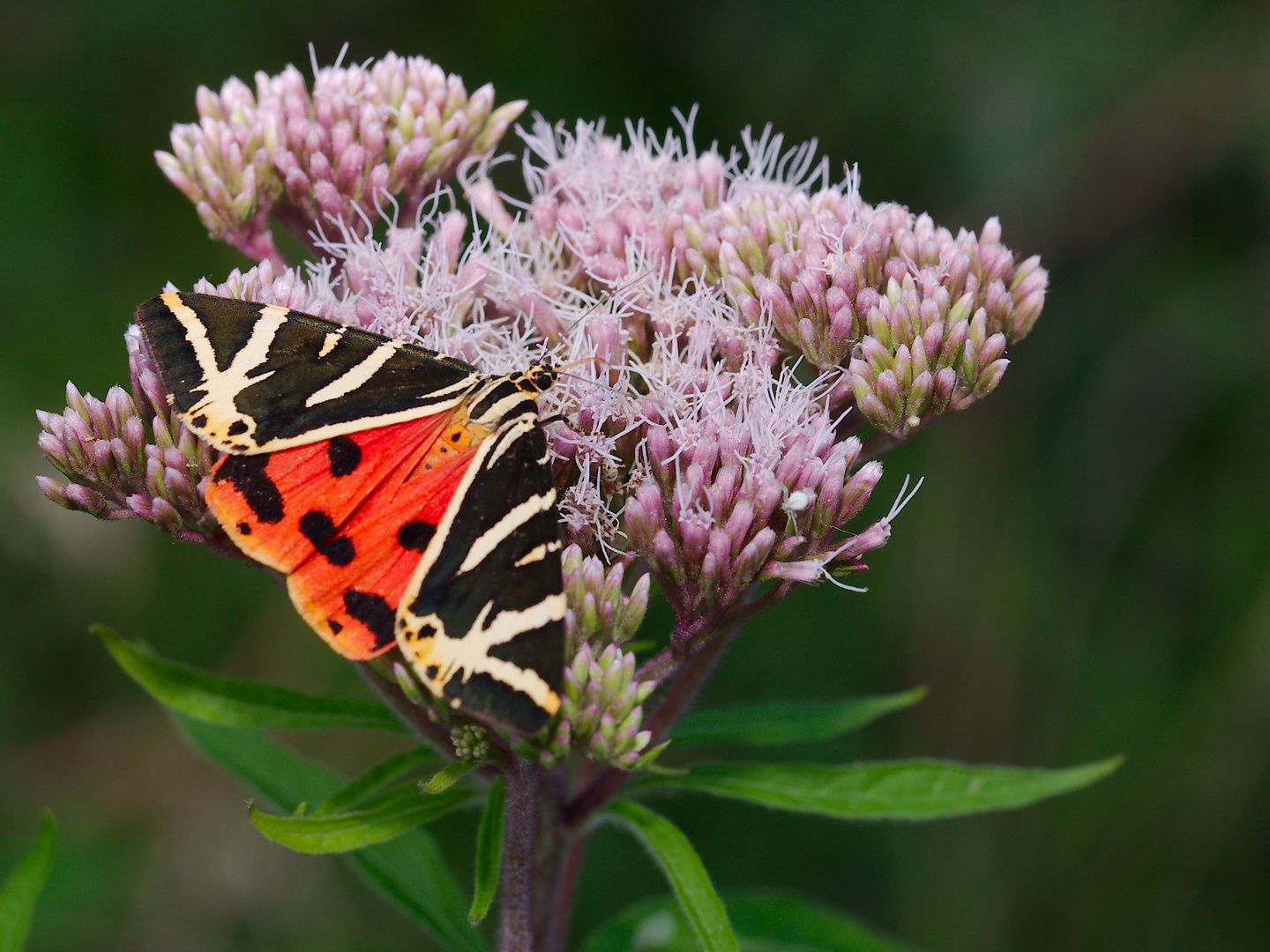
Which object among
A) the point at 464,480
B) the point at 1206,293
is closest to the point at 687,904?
the point at 464,480

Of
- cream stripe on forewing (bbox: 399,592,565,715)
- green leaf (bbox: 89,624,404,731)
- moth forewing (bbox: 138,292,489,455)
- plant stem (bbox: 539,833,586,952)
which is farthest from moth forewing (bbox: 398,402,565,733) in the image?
plant stem (bbox: 539,833,586,952)

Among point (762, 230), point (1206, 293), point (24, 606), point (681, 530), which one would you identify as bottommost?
point (24, 606)

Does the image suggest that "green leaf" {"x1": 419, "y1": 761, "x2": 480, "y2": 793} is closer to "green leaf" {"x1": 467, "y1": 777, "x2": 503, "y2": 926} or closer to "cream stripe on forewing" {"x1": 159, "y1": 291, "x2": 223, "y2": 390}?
"green leaf" {"x1": 467, "y1": 777, "x2": 503, "y2": 926}

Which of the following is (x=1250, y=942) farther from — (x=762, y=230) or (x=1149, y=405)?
(x=762, y=230)

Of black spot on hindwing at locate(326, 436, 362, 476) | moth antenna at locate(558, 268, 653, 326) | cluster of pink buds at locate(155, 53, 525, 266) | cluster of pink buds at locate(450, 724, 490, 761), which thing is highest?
cluster of pink buds at locate(155, 53, 525, 266)

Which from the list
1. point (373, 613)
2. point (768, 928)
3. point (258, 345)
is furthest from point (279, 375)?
point (768, 928)

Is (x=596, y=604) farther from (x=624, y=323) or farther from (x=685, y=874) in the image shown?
(x=624, y=323)
